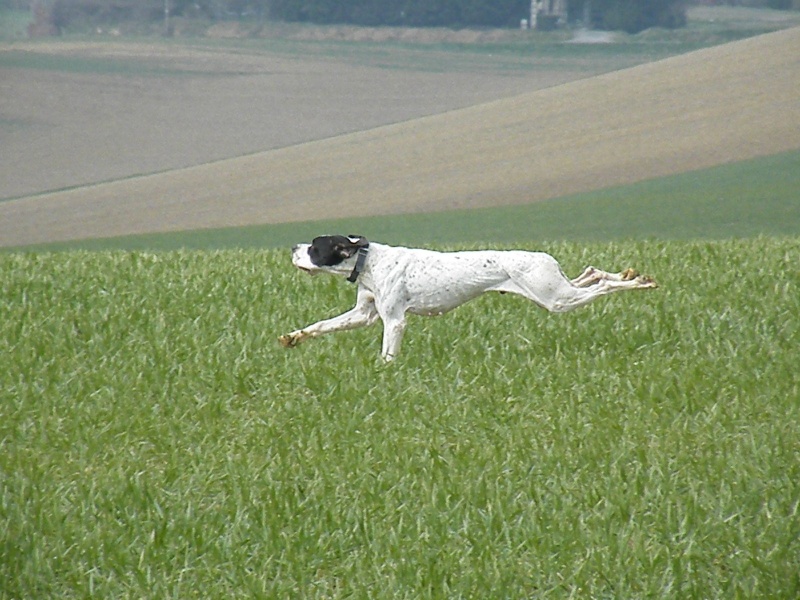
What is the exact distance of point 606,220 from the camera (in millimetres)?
10336

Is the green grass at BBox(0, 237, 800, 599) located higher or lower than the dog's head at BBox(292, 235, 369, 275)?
lower

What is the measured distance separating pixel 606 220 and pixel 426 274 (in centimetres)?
606

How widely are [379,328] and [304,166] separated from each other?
5.91m

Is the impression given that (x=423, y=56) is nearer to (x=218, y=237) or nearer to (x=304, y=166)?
(x=304, y=166)

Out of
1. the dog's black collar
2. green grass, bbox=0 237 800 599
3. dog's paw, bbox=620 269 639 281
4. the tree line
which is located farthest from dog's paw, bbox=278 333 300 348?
the tree line

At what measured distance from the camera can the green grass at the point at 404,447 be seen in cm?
313

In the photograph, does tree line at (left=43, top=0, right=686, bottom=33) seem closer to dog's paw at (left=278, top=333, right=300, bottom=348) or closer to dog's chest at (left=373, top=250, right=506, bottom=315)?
dog's paw at (left=278, top=333, right=300, bottom=348)

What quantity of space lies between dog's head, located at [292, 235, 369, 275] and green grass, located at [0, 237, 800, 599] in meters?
0.51

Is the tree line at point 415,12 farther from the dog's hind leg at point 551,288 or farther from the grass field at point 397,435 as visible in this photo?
the dog's hind leg at point 551,288

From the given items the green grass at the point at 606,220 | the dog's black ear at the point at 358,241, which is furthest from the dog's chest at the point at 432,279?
the green grass at the point at 606,220

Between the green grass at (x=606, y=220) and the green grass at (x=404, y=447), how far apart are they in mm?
3494

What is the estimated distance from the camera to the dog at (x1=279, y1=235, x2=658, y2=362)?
4.55 meters

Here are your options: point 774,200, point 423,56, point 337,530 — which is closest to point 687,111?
point 774,200

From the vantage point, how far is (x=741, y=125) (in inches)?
459
